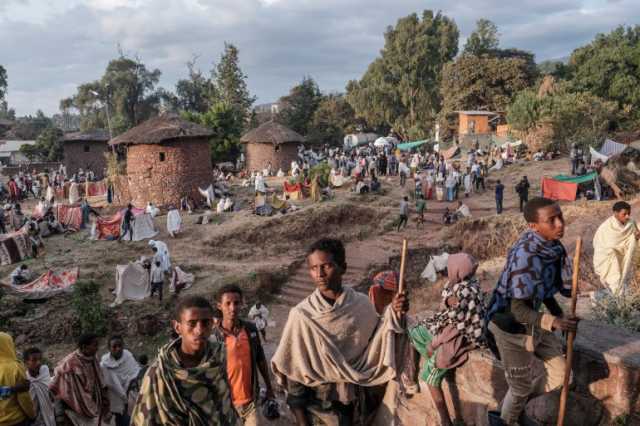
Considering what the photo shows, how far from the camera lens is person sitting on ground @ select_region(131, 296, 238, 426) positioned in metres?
2.28

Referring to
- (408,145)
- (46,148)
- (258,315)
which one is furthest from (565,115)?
(46,148)

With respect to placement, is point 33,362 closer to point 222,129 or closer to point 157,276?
point 157,276

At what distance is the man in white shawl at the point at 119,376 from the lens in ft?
14.0

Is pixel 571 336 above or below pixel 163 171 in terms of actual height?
below

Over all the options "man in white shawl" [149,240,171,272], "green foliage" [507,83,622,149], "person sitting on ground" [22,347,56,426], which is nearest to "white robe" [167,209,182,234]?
"man in white shawl" [149,240,171,272]

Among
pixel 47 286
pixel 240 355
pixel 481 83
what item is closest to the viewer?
pixel 240 355

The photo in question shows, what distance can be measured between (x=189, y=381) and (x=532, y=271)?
1942mm

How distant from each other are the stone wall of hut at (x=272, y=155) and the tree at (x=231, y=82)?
37.3 ft

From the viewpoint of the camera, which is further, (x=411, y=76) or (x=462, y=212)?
(x=411, y=76)

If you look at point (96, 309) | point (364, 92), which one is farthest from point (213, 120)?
point (96, 309)

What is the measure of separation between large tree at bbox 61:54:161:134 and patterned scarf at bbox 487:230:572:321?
48.3 m

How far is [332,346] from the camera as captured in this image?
2527mm

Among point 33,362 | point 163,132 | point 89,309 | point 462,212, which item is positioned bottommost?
point 89,309

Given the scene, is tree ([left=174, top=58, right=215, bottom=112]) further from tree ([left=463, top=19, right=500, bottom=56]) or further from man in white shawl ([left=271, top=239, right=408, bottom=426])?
man in white shawl ([left=271, top=239, right=408, bottom=426])
